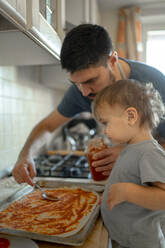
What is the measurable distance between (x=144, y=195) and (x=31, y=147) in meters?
0.66

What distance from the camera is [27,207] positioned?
81cm

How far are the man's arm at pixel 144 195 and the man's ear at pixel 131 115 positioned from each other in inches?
7.2

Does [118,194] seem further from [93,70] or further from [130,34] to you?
[130,34]

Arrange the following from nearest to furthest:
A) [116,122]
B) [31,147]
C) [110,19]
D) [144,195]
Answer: [144,195], [116,122], [31,147], [110,19]

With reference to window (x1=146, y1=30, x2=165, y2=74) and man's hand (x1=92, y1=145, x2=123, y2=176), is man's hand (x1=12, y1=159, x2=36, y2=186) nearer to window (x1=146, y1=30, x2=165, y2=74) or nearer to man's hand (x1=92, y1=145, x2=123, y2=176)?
man's hand (x1=92, y1=145, x2=123, y2=176)

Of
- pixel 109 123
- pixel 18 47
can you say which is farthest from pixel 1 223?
pixel 18 47

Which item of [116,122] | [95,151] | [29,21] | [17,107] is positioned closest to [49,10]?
[29,21]

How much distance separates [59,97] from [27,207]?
151cm

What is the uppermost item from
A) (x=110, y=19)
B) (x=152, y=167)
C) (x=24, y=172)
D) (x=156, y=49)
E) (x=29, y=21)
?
(x=110, y=19)

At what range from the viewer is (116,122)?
0.70 m

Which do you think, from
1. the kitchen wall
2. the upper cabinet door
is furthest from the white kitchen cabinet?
the kitchen wall

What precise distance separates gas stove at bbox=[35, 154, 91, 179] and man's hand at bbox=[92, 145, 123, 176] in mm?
210

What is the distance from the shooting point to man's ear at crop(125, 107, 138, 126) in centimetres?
68

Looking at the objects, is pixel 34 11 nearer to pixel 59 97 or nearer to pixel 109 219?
pixel 109 219
